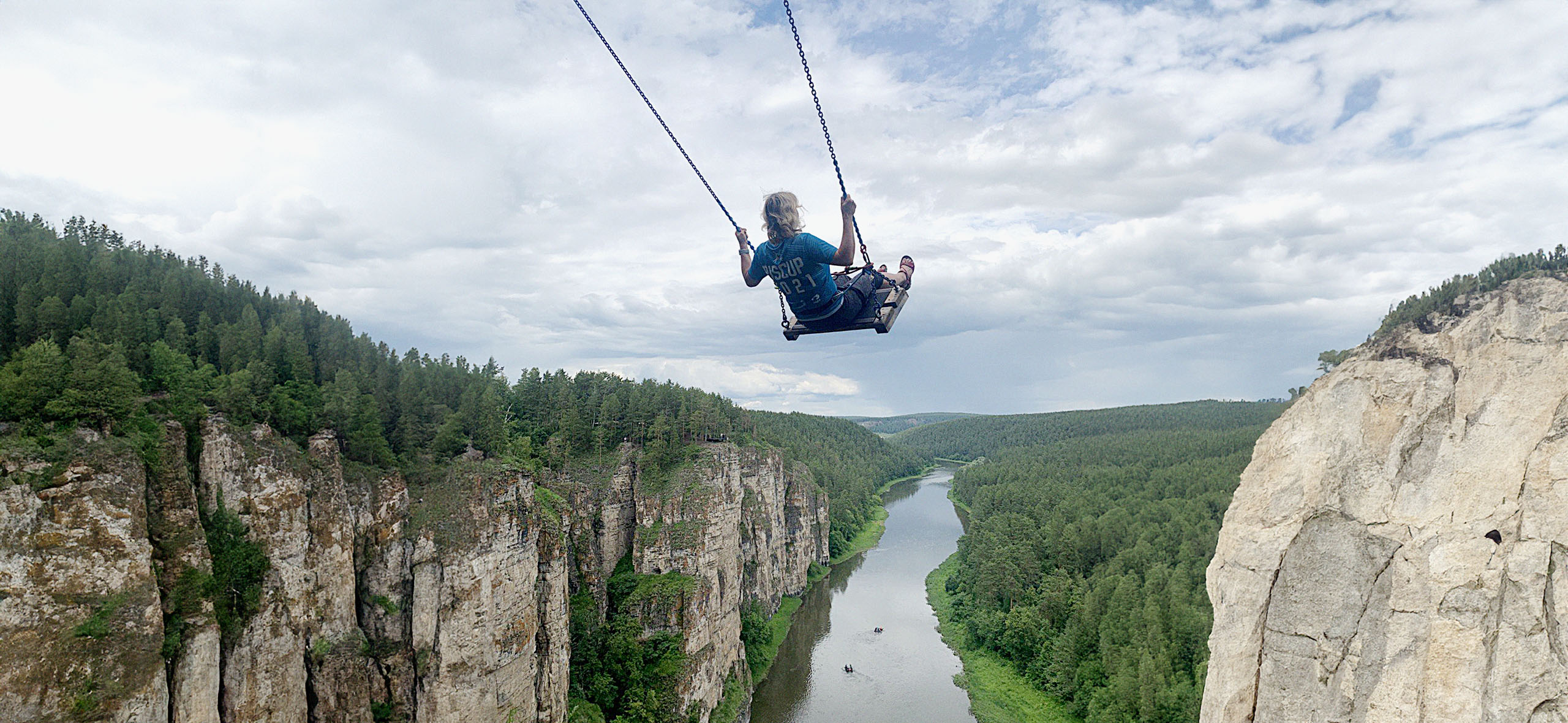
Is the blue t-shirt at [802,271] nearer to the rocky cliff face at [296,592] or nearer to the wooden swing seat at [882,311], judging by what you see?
the wooden swing seat at [882,311]

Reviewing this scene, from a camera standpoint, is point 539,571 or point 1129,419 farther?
point 1129,419

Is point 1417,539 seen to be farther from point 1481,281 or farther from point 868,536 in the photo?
point 868,536

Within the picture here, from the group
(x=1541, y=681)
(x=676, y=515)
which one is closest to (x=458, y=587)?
(x=676, y=515)

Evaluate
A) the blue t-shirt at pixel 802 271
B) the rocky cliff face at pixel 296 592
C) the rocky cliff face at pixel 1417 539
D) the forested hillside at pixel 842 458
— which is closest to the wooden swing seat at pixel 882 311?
the blue t-shirt at pixel 802 271

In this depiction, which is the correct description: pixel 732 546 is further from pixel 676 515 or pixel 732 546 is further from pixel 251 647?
pixel 251 647

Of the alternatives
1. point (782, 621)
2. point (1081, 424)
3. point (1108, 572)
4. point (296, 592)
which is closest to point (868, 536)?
point (782, 621)

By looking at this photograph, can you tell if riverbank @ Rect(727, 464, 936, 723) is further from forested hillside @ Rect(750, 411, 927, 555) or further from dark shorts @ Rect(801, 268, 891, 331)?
dark shorts @ Rect(801, 268, 891, 331)

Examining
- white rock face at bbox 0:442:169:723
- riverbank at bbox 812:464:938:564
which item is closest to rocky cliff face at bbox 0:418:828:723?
white rock face at bbox 0:442:169:723
